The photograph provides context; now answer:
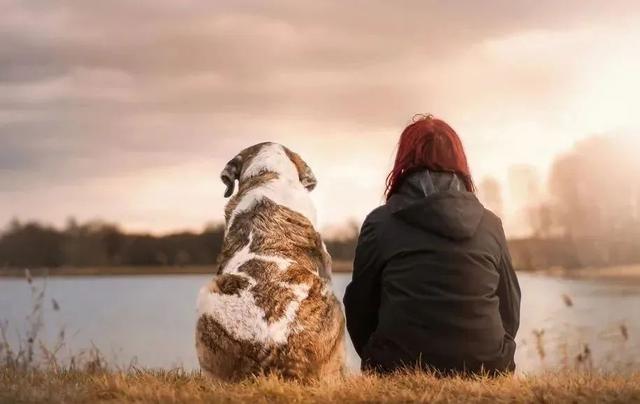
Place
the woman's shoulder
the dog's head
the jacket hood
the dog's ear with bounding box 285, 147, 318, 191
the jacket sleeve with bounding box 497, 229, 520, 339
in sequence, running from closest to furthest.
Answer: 1. the jacket hood
2. the woman's shoulder
3. the jacket sleeve with bounding box 497, 229, 520, 339
4. the dog's head
5. the dog's ear with bounding box 285, 147, 318, 191

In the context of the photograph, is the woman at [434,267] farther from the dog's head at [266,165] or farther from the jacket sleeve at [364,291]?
the dog's head at [266,165]

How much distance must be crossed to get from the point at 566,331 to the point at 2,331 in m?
7.70

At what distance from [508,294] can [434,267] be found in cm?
87

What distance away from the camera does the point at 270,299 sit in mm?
6746

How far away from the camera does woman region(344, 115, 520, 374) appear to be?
6664 mm

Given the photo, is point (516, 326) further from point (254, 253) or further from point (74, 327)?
point (74, 327)

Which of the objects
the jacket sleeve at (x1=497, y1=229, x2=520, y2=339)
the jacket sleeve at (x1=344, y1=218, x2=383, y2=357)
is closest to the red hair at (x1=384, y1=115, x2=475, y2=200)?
the jacket sleeve at (x1=344, y1=218, x2=383, y2=357)

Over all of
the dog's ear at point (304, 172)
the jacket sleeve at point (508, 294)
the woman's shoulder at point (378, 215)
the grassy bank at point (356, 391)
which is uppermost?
the dog's ear at point (304, 172)

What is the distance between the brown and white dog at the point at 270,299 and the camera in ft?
22.0

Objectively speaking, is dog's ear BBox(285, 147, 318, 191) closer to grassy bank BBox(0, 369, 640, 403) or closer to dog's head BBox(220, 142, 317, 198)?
dog's head BBox(220, 142, 317, 198)

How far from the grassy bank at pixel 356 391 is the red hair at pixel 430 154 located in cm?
152

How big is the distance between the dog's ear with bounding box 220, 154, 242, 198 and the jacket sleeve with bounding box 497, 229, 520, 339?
8.65 ft

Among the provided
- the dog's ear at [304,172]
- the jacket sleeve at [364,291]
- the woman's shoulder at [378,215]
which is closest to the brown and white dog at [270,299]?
the jacket sleeve at [364,291]

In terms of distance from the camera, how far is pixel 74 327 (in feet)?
37.8
